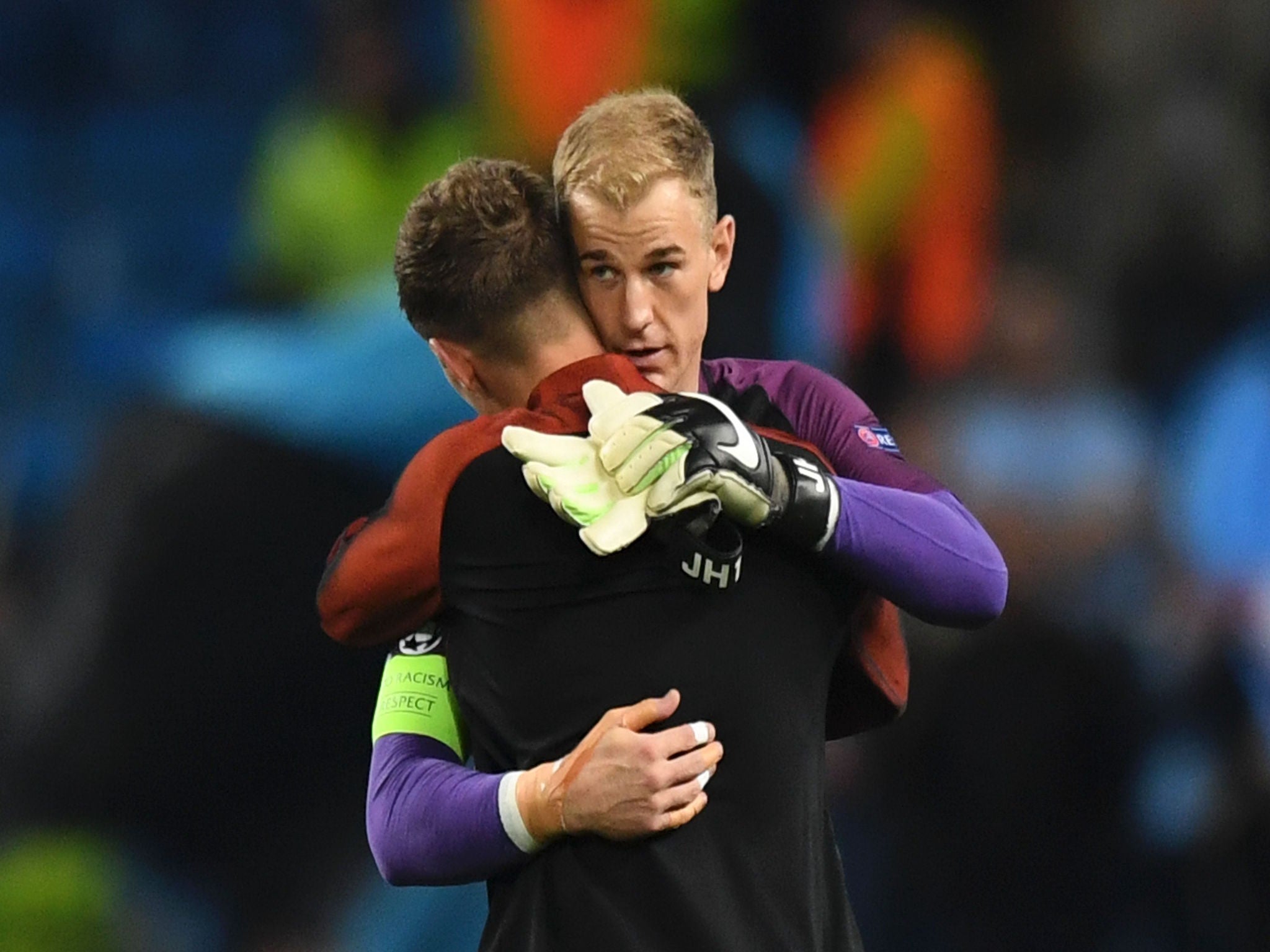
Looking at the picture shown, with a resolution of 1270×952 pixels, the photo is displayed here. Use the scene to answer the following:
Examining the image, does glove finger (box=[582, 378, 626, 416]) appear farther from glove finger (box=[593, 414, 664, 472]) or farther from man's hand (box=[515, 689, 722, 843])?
man's hand (box=[515, 689, 722, 843])

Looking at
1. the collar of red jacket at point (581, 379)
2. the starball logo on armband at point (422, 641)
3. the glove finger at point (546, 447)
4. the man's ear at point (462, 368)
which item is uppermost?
the man's ear at point (462, 368)

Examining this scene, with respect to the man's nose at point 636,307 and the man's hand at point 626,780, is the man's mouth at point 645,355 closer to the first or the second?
the man's nose at point 636,307

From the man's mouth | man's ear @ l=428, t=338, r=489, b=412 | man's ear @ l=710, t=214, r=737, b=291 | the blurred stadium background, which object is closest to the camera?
man's ear @ l=428, t=338, r=489, b=412

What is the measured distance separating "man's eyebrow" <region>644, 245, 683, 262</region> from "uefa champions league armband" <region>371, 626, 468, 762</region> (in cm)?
38

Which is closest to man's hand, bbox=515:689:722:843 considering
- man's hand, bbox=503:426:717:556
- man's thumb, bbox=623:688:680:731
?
man's thumb, bbox=623:688:680:731

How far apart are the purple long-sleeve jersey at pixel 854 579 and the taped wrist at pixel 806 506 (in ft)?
0.04

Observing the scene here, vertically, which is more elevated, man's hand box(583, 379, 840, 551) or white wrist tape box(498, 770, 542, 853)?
man's hand box(583, 379, 840, 551)

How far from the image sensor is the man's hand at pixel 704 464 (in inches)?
47.0

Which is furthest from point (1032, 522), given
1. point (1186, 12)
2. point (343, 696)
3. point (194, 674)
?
point (194, 674)

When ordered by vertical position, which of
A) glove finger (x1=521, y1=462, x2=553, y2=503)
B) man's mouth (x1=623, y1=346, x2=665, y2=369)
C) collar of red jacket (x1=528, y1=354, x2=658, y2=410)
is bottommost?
glove finger (x1=521, y1=462, x2=553, y2=503)

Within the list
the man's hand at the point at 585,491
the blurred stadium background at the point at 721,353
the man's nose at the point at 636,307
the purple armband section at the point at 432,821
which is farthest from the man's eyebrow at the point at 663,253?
the blurred stadium background at the point at 721,353

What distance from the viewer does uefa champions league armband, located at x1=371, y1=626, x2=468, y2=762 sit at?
1.44m

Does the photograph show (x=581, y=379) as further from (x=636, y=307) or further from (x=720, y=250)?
(x=720, y=250)

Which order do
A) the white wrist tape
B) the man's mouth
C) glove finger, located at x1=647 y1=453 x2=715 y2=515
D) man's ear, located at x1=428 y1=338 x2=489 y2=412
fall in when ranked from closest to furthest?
glove finger, located at x1=647 y1=453 x2=715 y2=515 → the white wrist tape → man's ear, located at x1=428 y1=338 x2=489 y2=412 → the man's mouth
